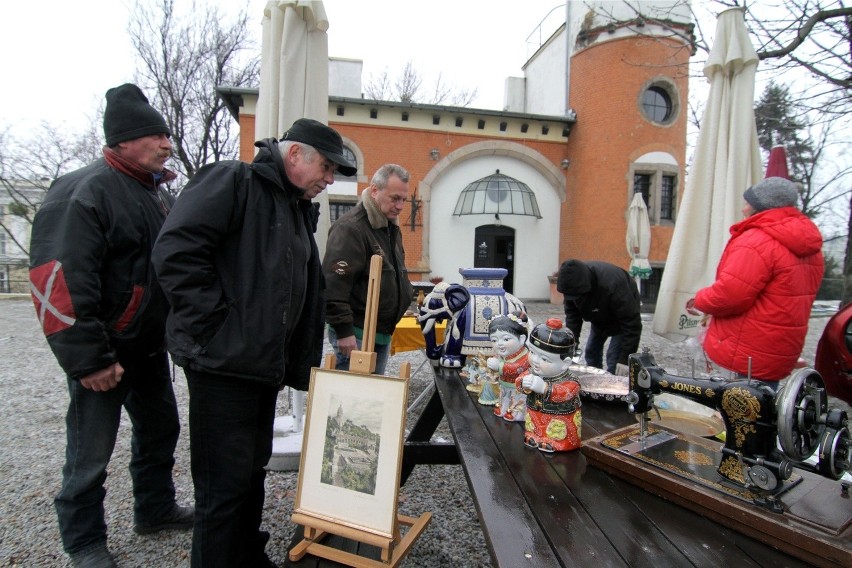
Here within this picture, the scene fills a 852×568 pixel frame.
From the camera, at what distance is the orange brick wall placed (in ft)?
41.0

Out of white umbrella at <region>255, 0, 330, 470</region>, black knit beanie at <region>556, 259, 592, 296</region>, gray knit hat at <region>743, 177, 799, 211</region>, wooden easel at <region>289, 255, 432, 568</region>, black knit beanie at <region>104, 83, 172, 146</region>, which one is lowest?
wooden easel at <region>289, 255, 432, 568</region>

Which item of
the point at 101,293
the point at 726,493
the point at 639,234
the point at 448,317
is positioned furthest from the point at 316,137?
the point at 639,234

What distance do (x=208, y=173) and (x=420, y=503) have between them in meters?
2.13

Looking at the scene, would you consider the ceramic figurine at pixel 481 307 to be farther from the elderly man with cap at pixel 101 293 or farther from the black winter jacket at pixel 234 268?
the elderly man with cap at pixel 101 293

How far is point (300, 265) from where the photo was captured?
1.79m

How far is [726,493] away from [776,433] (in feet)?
0.66

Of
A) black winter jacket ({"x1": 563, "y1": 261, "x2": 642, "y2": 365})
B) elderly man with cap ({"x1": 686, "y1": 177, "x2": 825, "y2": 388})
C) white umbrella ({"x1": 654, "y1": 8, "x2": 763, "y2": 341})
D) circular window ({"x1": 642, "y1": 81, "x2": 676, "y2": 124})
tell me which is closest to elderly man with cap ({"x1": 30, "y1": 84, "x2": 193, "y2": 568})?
elderly man with cap ({"x1": 686, "y1": 177, "x2": 825, "y2": 388})

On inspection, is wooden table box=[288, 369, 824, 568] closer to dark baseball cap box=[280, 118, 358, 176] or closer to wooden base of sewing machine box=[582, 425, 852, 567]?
wooden base of sewing machine box=[582, 425, 852, 567]

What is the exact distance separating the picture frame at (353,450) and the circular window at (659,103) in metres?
13.6

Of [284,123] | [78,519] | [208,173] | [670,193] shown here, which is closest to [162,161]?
[208,173]

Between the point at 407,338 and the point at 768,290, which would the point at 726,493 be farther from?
the point at 407,338

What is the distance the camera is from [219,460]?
1614mm

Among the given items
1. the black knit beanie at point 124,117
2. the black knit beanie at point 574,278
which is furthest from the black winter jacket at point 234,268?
the black knit beanie at point 574,278

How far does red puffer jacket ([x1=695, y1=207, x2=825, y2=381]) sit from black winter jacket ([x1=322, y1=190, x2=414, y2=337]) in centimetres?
161
